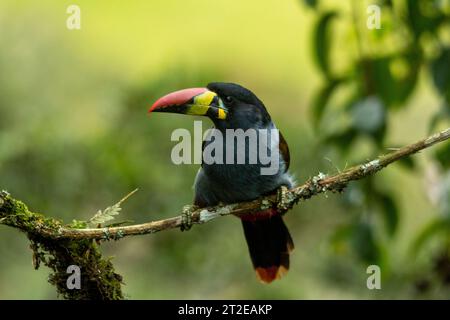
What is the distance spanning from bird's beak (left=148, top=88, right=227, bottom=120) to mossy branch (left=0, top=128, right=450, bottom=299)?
0.45 metres

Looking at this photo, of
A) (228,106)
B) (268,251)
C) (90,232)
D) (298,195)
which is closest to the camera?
(90,232)

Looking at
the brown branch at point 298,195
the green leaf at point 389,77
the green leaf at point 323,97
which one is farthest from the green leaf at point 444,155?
the brown branch at point 298,195

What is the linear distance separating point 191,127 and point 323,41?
1553mm

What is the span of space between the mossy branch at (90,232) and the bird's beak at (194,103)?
45cm

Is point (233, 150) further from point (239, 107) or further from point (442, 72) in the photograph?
point (442, 72)

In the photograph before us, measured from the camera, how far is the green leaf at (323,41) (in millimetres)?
3885

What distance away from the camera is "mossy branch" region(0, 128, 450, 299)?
266 centimetres

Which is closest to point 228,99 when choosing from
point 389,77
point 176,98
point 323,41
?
point 176,98

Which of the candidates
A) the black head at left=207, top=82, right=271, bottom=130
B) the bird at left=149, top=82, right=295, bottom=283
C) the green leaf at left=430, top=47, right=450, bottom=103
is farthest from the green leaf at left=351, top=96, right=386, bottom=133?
the black head at left=207, top=82, right=271, bottom=130

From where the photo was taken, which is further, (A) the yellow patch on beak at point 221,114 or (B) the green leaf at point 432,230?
(B) the green leaf at point 432,230

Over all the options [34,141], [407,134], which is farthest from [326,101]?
[407,134]

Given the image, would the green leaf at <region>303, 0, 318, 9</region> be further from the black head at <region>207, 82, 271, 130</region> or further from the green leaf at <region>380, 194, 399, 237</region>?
the green leaf at <region>380, 194, 399, 237</region>

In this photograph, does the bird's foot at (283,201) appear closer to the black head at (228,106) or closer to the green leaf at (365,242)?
the black head at (228,106)

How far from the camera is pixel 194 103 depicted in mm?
3148
